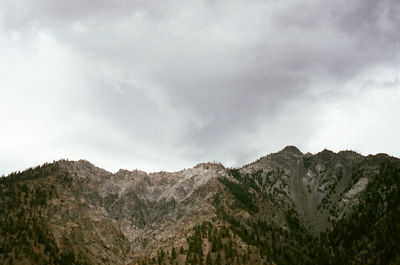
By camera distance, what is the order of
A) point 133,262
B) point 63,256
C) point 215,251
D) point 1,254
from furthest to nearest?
point 133,262 < point 215,251 < point 63,256 < point 1,254

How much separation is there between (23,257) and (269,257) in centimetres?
13477

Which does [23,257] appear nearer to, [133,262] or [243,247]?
[133,262]

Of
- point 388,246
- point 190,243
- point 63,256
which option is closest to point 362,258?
point 388,246

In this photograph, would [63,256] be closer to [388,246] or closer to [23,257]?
[23,257]

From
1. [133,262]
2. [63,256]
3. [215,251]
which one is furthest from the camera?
[133,262]

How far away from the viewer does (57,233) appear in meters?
189

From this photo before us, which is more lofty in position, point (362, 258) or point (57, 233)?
point (57, 233)

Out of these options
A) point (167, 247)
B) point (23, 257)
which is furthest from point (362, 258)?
point (23, 257)

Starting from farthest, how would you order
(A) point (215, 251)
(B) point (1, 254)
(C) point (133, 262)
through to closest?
1. (C) point (133, 262)
2. (A) point (215, 251)
3. (B) point (1, 254)

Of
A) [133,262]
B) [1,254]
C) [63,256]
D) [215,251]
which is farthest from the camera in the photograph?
[133,262]

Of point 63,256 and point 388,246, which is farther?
point 388,246

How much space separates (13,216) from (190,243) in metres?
110

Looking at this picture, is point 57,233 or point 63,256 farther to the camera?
point 57,233

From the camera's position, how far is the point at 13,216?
191875 mm
